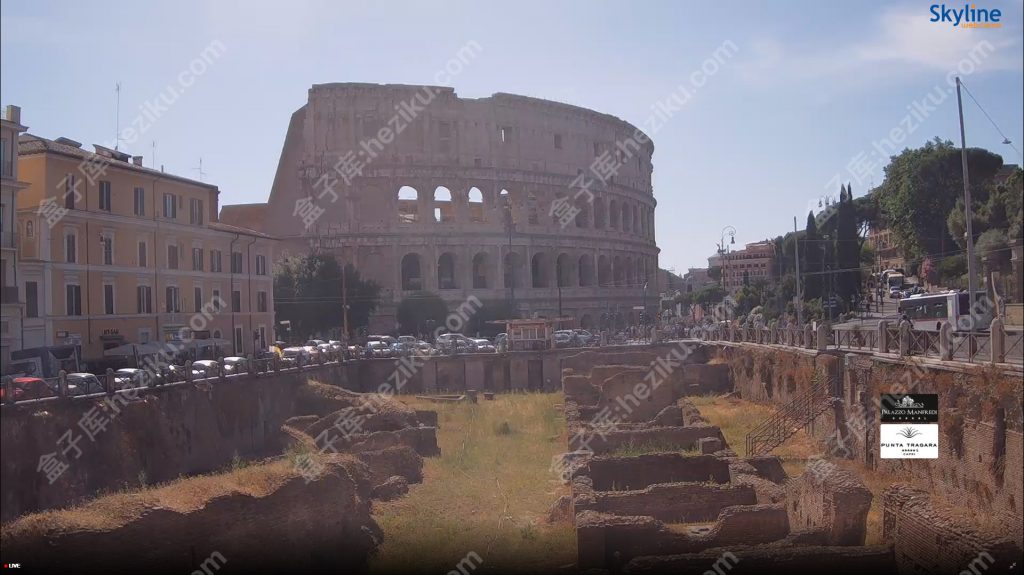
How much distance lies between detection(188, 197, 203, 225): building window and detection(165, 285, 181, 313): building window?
2.90m

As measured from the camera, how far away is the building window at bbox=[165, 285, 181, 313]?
36.0 metres

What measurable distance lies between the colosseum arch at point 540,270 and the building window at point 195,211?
3655 cm

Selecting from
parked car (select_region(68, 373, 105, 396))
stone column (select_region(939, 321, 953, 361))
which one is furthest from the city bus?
parked car (select_region(68, 373, 105, 396))

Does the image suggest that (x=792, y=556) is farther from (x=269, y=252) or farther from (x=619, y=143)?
(x=619, y=143)

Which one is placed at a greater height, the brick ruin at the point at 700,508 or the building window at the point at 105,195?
the building window at the point at 105,195

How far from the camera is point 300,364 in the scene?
35094mm

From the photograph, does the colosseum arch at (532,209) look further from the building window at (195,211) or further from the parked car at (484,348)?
the building window at (195,211)

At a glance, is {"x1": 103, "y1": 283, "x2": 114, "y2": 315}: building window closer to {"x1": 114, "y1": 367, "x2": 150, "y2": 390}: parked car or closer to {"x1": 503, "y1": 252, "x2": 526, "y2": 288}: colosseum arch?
{"x1": 114, "y1": 367, "x2": 150, "y2": 390}: parked car

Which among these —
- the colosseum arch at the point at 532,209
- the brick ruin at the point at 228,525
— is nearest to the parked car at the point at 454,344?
the colosseum arch at the point at 532,209

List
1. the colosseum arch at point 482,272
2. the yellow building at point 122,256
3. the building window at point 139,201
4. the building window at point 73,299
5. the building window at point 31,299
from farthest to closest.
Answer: the colosseum arch at point 482,272
the building window at point 139,201
the building window at point 73,299
the yellow building at point 122,256
the building window at point 31,299

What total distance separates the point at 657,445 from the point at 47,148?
819 inches

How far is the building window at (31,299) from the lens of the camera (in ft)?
90.4

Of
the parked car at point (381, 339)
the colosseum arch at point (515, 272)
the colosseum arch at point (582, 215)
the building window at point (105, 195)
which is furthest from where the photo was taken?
the colosseum arch at point (582, 215)

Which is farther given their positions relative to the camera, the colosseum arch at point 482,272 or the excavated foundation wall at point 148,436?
the colosseum arch at point 482,272
